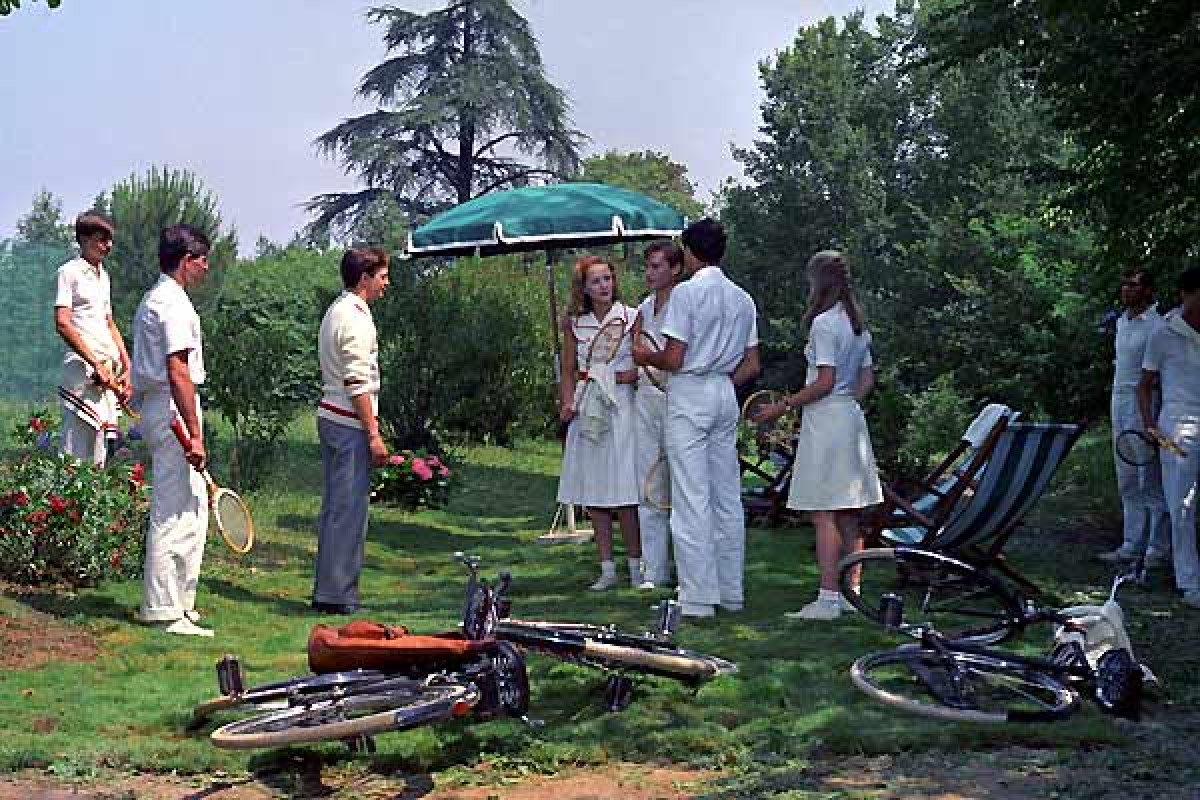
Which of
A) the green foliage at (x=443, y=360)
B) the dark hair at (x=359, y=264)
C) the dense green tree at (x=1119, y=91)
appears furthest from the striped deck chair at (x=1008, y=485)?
the green foliage at (x=443, y=360)

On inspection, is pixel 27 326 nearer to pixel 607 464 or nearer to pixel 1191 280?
pixel 607 464

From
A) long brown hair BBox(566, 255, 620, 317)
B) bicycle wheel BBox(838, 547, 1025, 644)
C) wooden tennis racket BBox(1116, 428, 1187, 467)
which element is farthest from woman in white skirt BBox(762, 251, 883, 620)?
wooden tennis racket BBox(1116, 428, 1187, 467)

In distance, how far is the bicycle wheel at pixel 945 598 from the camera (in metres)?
6.76

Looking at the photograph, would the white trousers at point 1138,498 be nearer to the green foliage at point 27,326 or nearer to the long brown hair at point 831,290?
the long brown hair at point 831,290

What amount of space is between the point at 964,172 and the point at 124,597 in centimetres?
5005

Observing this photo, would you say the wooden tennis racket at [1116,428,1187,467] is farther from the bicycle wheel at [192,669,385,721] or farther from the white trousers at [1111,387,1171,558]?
the bicycle wheel at [192,669,385,721]

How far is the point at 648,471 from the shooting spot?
394 inches

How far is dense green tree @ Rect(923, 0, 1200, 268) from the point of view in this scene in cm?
1038

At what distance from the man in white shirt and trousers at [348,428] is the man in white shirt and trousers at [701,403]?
1.59 m

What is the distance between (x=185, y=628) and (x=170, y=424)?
106 centimetres

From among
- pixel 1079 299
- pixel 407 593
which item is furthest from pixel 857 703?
pixel 1079 299

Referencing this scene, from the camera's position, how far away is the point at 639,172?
277 ft

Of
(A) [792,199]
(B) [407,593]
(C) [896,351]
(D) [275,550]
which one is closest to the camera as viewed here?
(B) [407,593]

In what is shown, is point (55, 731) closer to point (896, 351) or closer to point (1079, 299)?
point (1079, 299)
